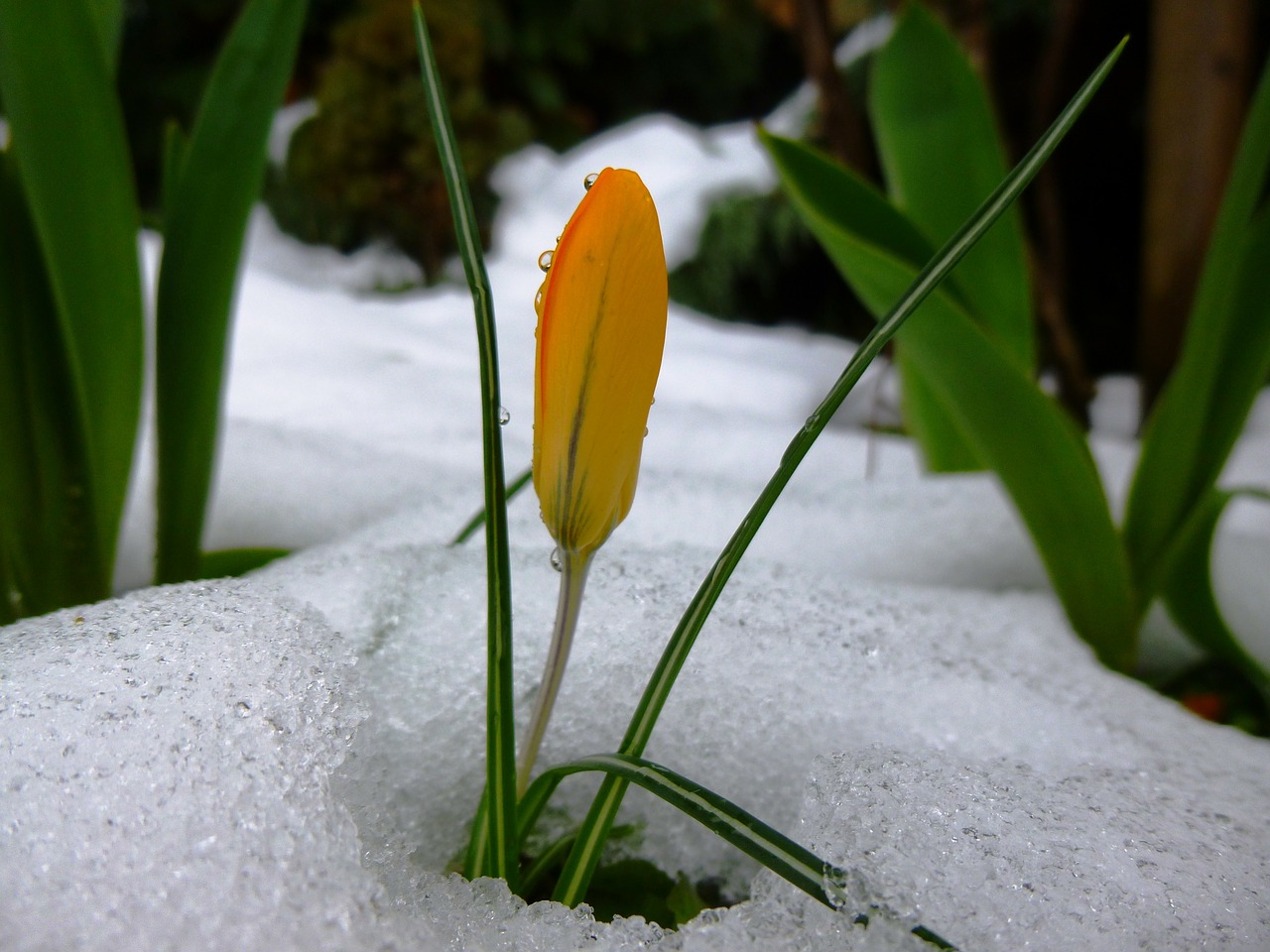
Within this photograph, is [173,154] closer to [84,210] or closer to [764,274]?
[84,210]

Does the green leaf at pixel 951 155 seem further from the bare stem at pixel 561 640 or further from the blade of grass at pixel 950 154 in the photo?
the bare stem at pixel 561 640

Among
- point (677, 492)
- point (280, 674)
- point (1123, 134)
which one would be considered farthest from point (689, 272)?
point (280, 674)

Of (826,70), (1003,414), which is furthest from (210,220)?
(826,70)

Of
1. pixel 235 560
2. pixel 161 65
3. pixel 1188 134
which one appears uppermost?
pixel 161 65

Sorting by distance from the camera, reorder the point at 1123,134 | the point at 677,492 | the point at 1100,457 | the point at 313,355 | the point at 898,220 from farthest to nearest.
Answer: the point at 1123,134 → the point at 313,355 → the point at 1100,457 → the point at 677,492 → the point at 898,220

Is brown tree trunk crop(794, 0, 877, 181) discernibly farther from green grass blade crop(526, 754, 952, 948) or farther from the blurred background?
green grass blade crop(526, 754, 952, 948)

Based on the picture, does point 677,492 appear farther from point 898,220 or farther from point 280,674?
point 280,674

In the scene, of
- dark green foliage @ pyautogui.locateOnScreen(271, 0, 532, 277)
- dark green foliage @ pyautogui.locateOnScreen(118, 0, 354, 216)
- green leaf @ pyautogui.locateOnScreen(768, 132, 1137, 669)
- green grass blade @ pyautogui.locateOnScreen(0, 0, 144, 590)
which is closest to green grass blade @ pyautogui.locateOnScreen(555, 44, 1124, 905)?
green leaf @ pyautogui.locateOnScreen(768, 132, 1137, 669)

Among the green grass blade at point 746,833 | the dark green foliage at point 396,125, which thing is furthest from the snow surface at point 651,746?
the dark green foliage at point 396,125
